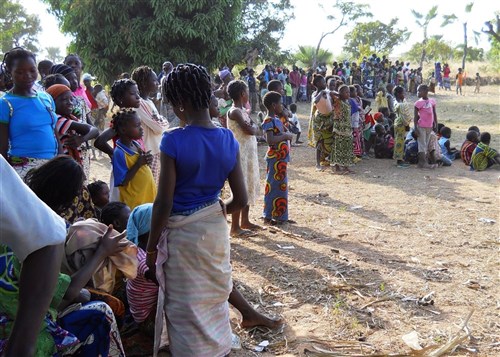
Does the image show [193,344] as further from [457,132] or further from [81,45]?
[81,45]

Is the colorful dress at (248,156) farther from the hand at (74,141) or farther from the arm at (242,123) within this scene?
the hand at (74,141)

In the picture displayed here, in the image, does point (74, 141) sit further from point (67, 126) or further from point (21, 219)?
point (21, 219)

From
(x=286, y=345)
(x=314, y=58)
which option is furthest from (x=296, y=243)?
(x=314, y=58)

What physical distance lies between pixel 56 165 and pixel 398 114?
324 inches

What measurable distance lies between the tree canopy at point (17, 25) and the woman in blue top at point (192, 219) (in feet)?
91.3

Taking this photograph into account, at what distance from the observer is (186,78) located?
2656mm

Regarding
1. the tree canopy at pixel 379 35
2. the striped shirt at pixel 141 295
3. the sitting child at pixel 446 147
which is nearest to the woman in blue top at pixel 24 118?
the striped shirt at pixel 141 295

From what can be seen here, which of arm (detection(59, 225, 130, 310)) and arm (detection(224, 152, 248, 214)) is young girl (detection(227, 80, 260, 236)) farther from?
arm (detection(59, 225, 130, 310))

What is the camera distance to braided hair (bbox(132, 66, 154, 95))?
4477 millimetres

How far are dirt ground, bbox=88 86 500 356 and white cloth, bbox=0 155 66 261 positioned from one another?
2.21m

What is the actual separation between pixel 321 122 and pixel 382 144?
2012mm

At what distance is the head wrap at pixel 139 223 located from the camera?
3012 millimetres

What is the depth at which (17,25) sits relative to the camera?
26.9m

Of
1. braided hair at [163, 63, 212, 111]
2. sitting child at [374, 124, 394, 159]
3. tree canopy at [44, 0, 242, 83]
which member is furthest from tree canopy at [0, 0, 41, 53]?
braided hair at [163, 63, 212, 111]
